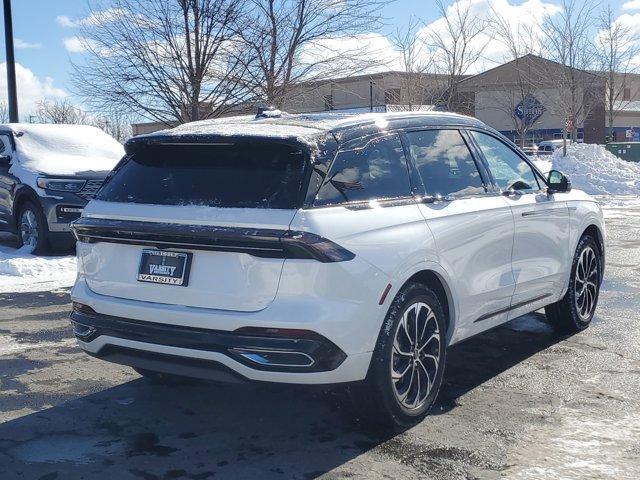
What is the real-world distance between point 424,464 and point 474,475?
0.26m

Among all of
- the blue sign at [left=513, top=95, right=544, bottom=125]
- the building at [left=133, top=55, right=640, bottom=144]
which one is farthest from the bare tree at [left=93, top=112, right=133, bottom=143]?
the blue sign at [left=513, top=95, right=544, bottom=125]

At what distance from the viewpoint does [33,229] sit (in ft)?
35.9

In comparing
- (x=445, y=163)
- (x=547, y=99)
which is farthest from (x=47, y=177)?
(x=547, y=99)

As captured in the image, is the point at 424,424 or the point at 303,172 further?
the point at 424,424

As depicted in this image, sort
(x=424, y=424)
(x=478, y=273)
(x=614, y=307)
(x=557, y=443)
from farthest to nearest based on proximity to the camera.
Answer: (x=614, y=307) → (x=478, y=273) → (x=424, y=424) → (x=557, y=443)

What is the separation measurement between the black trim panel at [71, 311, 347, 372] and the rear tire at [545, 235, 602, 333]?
10.5 feet

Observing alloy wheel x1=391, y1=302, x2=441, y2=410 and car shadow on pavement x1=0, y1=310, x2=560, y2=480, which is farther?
alloy wheel x1=391, y1=302, x2=441, y2=410

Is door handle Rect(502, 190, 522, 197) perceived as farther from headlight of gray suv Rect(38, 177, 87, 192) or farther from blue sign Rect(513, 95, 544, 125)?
blue sign Rect(513, 95, 544, 125)

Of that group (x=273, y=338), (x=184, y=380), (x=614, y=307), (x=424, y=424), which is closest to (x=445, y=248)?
(x=424, y=424)

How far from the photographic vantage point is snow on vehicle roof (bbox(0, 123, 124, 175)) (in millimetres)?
11203

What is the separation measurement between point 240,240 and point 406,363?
1.21 metres

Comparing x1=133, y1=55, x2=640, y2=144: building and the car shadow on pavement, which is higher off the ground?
x1=133, y1=55, x2=640, y2=144: building

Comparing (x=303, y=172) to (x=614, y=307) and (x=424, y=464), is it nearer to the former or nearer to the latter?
(x=424, y=464)

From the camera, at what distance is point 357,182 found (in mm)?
4246
